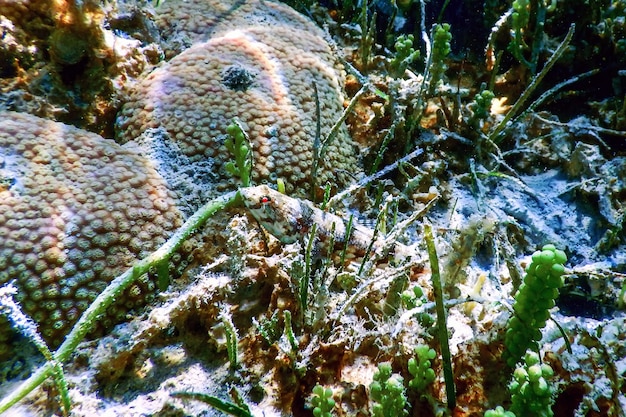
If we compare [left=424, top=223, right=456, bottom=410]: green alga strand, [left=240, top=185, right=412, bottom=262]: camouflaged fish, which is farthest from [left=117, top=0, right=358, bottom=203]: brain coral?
[left=424, top=223, right=456, bottom=410]: green alga strand

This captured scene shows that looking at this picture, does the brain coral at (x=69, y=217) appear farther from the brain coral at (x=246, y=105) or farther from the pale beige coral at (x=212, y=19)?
the pale beige coral at (x=212, y=19)

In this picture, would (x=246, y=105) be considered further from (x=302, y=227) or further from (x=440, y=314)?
(x=440, y=314)

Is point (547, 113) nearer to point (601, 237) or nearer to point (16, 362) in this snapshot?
point (601, 237)

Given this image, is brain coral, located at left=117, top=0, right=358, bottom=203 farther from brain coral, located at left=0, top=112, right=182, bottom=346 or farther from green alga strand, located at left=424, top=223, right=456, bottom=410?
green alga strand, located at left=424, top=223, right=456, bottom=410

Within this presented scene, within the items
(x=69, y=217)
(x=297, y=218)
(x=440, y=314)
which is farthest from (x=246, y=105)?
(x=440, y=314)

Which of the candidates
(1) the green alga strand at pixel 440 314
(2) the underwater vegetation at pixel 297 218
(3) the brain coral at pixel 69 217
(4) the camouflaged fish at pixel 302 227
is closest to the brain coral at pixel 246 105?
(2) the underwater vegetation at pixel 297 218
